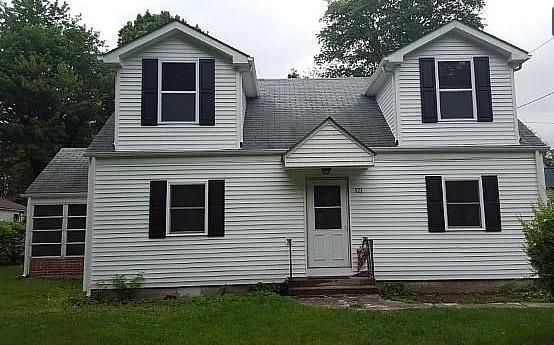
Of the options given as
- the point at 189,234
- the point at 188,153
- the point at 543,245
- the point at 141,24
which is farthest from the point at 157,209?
the point at 141,24

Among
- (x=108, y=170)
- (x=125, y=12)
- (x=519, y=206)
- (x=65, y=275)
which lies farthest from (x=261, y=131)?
(x=125, y=12)

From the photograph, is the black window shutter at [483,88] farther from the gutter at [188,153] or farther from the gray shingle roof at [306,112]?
the gutter at [188,153]

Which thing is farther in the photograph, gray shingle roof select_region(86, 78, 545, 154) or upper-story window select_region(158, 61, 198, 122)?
gray shingle roof select_region(86, 78, 545, 154)

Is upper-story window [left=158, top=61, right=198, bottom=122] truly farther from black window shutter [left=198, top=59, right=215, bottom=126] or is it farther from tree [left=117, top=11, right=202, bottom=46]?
tree [left=117, top=11, right=202, bottom=46]

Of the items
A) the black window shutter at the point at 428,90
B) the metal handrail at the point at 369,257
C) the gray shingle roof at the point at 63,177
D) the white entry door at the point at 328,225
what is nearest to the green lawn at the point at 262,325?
the white entry door at the point at 328,225

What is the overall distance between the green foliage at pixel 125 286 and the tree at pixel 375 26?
73.4ft

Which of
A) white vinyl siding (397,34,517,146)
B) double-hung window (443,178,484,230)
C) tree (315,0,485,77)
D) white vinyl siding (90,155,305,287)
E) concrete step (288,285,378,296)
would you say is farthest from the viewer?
tree (315,0,485,77)

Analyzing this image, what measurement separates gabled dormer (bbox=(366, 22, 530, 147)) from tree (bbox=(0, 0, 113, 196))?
2453 centimetres

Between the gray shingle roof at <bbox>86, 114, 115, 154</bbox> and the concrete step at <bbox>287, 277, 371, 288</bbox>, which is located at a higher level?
the gray shingle roof at <bbox>86, 114, 115, 154</bbox>

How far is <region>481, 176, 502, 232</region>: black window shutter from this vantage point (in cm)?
1099

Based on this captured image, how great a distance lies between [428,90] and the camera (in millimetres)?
11500

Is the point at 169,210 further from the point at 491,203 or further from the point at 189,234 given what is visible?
the point at 491,203

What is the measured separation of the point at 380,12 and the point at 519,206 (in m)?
21.4

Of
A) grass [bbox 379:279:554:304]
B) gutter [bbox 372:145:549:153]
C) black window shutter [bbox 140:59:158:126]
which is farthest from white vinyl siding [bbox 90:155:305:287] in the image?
gutter [bbox 372:145:549:153]
